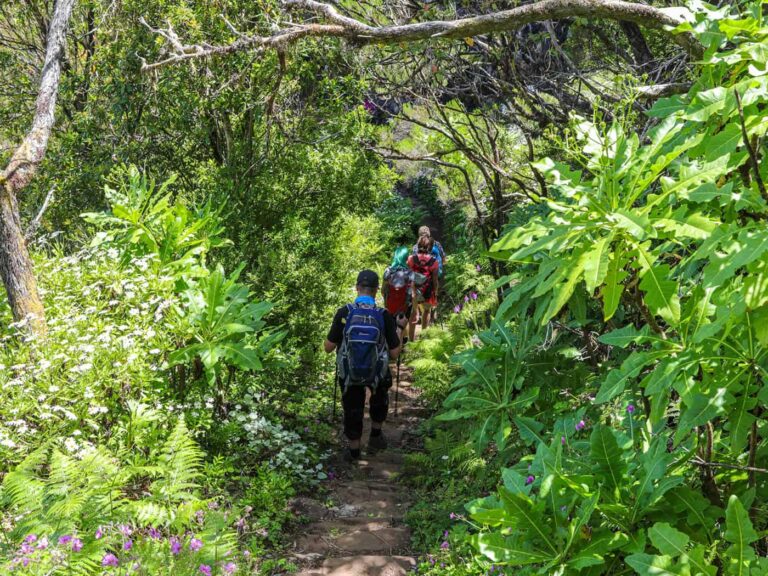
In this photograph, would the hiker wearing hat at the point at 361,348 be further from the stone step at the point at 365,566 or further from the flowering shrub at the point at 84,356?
the stone step at the point at 365,566

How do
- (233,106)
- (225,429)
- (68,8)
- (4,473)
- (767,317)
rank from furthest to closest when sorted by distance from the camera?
(233,106) < (68,8) < (225,429) < (4,473) < (767,317)

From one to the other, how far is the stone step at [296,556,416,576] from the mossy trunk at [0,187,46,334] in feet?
9.74

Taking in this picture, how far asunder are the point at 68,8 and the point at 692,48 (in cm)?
572

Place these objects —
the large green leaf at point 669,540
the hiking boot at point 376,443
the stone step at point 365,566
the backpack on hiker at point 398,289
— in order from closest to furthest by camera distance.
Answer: the large green leaf at point 669,540 < the stone step at point 365,566 < the hiking boot at point 376,443 < the backpack on hiker at point 398,289

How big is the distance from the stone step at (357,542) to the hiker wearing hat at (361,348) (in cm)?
127

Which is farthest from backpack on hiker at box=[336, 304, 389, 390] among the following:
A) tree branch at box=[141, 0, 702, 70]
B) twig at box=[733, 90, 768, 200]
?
twig at box=[733, 90, 768, 200]

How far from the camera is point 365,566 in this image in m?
4.27

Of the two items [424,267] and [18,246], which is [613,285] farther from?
[424,267]

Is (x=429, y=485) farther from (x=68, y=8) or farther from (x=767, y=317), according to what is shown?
(x=68, y=8)

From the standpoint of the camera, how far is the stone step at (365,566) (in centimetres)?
420

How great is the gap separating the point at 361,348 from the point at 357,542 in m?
1.61

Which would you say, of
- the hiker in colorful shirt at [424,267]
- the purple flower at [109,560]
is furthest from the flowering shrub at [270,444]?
the hiker in colorful shirt at [424,267]

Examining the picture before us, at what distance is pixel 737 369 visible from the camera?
89.0 inches

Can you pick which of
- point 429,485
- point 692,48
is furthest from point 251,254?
point 692,48
